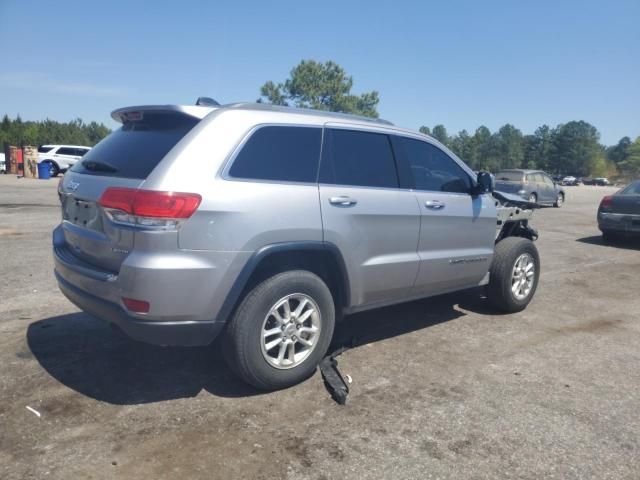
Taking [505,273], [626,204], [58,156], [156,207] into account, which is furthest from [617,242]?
[58,156]

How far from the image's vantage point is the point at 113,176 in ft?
10.5

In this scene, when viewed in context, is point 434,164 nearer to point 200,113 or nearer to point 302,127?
point 302,127

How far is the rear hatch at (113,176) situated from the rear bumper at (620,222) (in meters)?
10.1

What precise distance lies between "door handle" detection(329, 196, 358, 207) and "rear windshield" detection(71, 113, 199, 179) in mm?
1056

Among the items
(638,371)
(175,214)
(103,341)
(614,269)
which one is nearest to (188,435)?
(175,214)

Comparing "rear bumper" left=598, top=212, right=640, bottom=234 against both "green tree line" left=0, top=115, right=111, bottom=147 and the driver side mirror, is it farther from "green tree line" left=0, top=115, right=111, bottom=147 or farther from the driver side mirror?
"green tree line" left=0, top=115, right=111, bottom=147

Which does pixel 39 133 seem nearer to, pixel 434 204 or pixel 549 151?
pixel 434 204

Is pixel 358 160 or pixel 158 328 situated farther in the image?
pixel 358 160

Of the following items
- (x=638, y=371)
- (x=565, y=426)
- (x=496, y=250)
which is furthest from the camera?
(x=496, y=250)

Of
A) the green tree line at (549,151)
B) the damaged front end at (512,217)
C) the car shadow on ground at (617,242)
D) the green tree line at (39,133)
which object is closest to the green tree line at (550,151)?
the green tree line at (549,151)

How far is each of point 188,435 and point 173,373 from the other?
862 millimetres

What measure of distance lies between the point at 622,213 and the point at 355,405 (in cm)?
960

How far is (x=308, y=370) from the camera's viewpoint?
355 cm

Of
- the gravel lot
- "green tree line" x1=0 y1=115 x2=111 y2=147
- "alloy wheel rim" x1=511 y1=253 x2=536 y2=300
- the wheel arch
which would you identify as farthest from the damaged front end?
"green tree line" x1=0 y1=115 x2=111 y2=147
